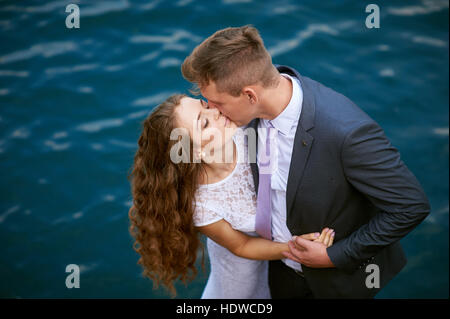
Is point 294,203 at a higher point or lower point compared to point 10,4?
lower

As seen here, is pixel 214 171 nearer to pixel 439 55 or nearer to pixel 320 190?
pixel 320 190

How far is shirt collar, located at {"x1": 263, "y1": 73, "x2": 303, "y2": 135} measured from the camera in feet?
7.60

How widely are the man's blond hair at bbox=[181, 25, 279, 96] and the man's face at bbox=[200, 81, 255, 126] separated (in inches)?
1.2

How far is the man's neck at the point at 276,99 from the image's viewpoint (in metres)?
2.31

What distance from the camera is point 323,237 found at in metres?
2.48

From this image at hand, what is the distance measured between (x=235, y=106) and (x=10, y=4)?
4.29 meters

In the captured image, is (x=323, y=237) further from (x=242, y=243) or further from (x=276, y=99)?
(x=276, y=99)

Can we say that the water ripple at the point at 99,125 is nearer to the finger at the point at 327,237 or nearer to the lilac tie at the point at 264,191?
the lilac tie at the point at 264,191

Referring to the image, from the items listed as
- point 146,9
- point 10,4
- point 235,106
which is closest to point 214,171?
point 235,106

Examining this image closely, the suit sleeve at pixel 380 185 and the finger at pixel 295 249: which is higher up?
the suit sleeve at pixel 380 185

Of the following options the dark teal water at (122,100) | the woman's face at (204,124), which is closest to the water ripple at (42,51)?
the dark teal water at (122,100)

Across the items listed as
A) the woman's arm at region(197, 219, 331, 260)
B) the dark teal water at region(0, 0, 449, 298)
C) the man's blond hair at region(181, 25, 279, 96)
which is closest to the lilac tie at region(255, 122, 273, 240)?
the woman's arm at region(197, 219, 331, 260)

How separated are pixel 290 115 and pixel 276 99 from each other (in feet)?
0.37

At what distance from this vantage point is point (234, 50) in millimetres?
2189
